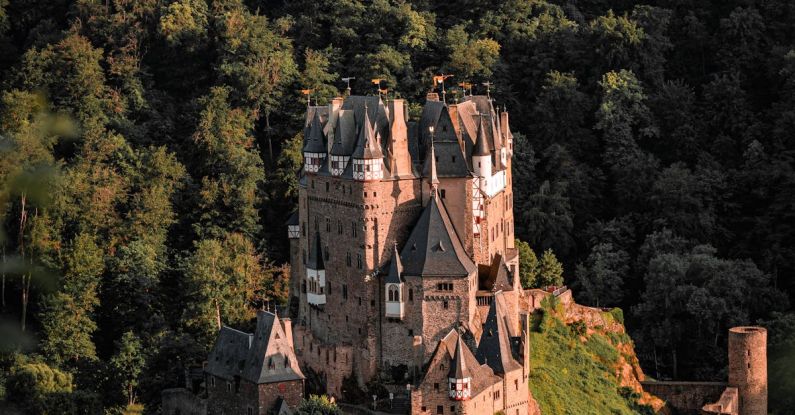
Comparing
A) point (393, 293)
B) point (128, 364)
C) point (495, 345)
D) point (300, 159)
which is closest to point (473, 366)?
point (495, 345)

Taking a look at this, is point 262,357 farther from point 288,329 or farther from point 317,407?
point 317,407

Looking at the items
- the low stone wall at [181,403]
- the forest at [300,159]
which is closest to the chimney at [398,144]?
the low stone wall at [181,403]

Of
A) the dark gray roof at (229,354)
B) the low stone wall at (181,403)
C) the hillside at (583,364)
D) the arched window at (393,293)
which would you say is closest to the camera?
the arched window at (393,293)

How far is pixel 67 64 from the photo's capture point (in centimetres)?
12938

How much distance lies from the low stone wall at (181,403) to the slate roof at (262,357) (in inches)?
99.0

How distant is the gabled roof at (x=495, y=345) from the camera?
95.4 meters

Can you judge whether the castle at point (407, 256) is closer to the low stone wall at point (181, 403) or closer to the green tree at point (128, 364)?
the low stone wall at point (181, 403)

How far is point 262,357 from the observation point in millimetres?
95625

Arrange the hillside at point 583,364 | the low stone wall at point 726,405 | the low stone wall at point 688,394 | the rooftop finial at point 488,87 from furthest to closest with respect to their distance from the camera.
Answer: the rooftop finial at point 488,87 → the low stone wall at point 688,394 → the low stone wall at point 726,405 → the hillside at point 583,364

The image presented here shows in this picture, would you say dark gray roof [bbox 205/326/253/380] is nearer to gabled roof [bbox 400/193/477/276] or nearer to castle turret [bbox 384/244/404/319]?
castle turret [bbox 384/244/404/319]

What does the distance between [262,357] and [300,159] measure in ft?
94.7

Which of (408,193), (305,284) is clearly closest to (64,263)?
(305,284)

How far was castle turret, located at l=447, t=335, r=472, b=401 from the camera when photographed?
303 feet

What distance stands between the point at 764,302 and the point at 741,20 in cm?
2205
